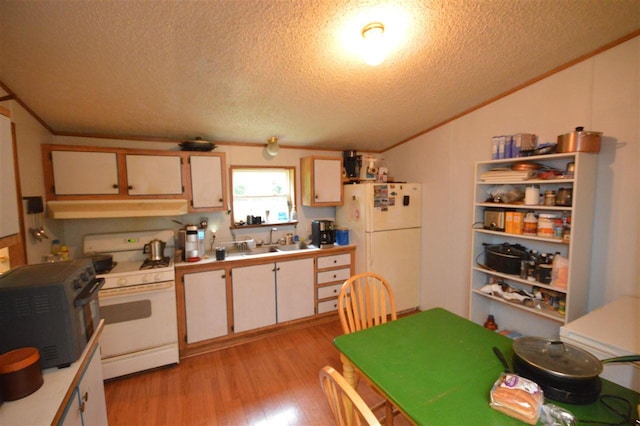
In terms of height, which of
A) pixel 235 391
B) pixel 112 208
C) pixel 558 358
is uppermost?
pixel 112 208

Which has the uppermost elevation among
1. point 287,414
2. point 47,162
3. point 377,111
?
point 377,111

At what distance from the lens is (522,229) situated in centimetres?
233

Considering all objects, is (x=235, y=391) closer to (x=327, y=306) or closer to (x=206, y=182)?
(x=327, y=306)

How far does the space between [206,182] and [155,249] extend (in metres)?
0.80

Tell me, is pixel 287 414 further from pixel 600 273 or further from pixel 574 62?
pixel 574 62

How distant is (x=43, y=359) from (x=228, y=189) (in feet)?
7.07

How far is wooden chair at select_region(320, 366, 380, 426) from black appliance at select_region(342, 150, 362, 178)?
9.51 feet

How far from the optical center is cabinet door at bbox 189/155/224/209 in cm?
280

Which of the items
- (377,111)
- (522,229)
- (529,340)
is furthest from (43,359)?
(522,229)

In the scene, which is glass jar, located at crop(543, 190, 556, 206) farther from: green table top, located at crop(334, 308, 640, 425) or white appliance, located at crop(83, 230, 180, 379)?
white appliance, located at crop(83, 230, 180, 379)

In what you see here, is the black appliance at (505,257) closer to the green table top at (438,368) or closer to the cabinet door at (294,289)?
the green table top at (438,368)

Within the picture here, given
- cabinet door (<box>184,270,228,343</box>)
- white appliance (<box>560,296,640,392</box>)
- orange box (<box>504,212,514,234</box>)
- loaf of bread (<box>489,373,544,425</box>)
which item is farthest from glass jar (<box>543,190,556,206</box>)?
cabinet door (<box>184,270,228,343</box>)

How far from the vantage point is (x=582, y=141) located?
1.92 metres

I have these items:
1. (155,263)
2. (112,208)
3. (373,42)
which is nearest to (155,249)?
(155,263)
